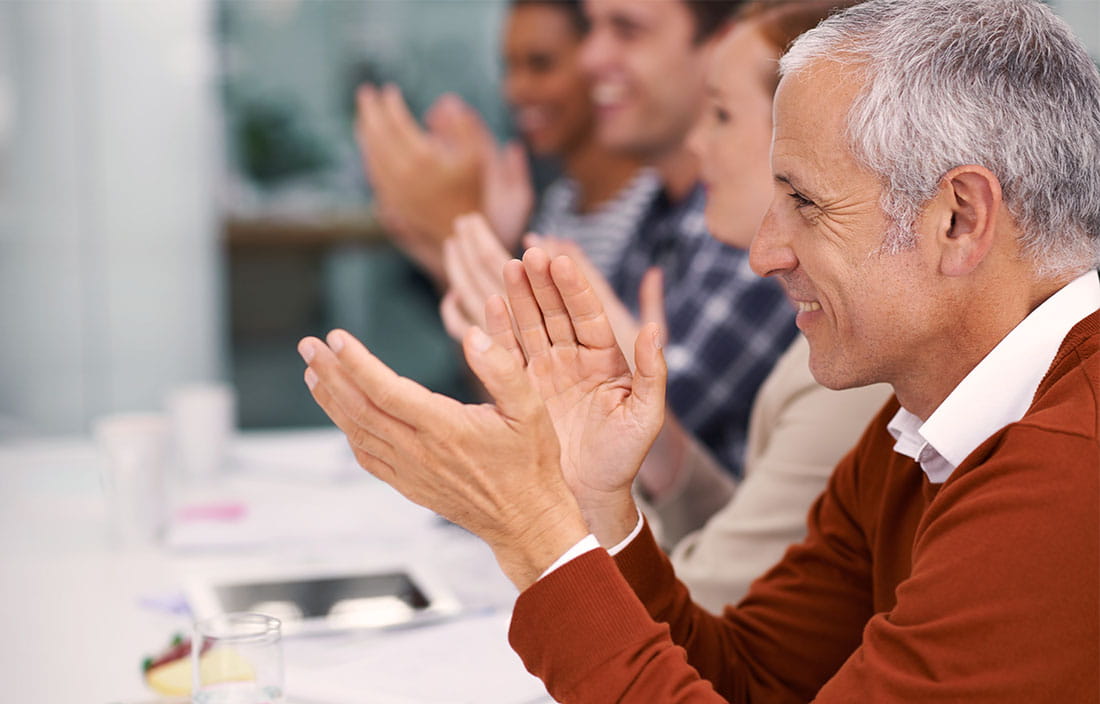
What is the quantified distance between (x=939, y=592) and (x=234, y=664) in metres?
0.52

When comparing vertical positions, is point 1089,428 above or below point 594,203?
below

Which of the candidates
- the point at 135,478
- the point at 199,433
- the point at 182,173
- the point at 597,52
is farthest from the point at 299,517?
the point at 182,173

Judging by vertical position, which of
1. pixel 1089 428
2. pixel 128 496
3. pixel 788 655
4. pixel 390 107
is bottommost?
pixel 788 655

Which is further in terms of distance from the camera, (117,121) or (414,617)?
(117,121)

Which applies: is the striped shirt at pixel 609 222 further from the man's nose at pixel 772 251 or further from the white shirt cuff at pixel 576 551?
the white shirt cuff at pixel 576 551

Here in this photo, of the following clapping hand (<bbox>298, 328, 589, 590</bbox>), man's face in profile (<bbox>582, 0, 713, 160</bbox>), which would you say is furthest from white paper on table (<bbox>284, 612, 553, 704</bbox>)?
man's face in profile (<bbox>582, 0, 713, 160</bbox>)

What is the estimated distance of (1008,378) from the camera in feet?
2.87

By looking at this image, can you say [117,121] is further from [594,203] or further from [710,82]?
[710,82]

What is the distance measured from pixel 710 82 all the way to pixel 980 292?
0.77 m

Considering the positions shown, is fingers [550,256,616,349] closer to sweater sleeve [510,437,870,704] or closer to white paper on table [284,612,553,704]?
sweater sleeve [510,437,870,704]

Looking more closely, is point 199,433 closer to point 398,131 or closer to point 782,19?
point 398,131

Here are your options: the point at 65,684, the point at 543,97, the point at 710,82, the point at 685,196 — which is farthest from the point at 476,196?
the point at 65,684

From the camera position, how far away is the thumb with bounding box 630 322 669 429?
0.93m

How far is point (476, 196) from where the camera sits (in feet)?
8.37
